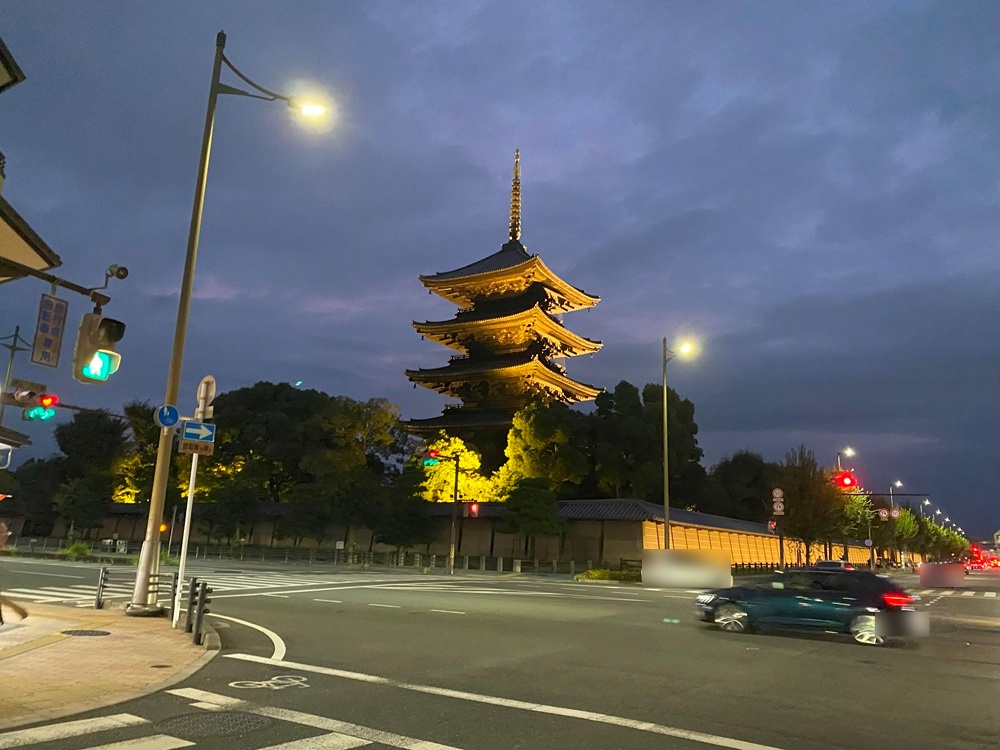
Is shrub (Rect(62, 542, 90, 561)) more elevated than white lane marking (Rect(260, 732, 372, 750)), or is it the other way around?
white lane marking (Rect(260, 732, 372, 750))

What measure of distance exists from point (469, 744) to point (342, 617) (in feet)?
31.7

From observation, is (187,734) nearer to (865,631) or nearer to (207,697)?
(207,697)

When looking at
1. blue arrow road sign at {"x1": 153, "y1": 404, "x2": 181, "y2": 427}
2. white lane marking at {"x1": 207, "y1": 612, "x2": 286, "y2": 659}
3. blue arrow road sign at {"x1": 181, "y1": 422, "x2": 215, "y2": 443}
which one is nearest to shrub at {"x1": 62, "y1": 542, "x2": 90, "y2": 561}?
white lane marking at {"x1": 207, "y1": 612, "x2": 286, "y2": 659}

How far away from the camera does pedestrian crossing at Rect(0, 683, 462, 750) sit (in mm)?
5555

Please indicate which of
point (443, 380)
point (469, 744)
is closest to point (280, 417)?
point (443, 380)

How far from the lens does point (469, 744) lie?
5.75 m

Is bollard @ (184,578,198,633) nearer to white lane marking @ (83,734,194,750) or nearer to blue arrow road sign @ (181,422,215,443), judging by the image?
blue arrow road sign @ (181,422,215,443)

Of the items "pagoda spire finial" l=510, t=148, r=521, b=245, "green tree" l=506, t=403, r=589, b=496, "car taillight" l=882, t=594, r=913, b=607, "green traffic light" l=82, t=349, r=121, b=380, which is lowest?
"car taillight" l=882, t=594, r=913, b=607

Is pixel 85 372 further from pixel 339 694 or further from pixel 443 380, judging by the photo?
pixel 443 380

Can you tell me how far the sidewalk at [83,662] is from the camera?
22.1 ft

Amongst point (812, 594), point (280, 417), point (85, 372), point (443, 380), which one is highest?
point (443, 380)

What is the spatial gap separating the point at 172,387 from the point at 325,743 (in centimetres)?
946

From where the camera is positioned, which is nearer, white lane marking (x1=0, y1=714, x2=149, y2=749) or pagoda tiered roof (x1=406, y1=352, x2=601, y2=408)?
white lane marking (x1=0, y1=714, x2=149, y2=749)

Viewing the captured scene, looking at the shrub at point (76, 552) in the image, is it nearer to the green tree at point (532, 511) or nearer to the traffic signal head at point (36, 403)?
the green tree at point (532, 511)
